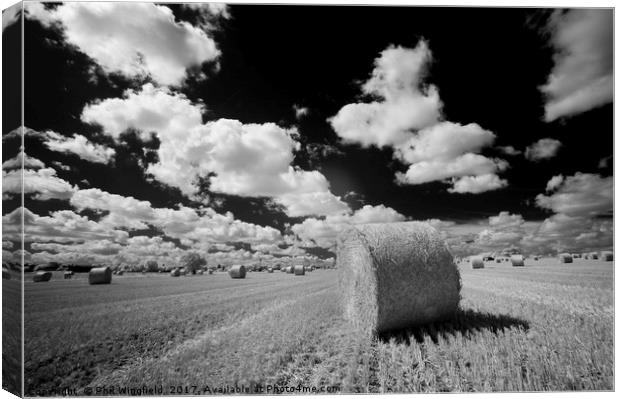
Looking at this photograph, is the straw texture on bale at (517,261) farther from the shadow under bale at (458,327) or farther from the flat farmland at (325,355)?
the shadow under bale at (458,327)

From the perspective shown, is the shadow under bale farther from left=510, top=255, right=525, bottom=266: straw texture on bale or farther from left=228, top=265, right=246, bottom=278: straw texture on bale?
left=228, top=265, right=246, bottom=278: straw texture on bale

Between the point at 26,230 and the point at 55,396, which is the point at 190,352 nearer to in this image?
the point at 55,396

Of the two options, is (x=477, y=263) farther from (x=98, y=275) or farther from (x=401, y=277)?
(x=98, y=275)

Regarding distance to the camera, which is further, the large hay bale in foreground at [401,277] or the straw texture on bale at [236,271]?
the straw texture on bale at [236,271]

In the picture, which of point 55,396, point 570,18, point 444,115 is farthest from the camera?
point 444,115

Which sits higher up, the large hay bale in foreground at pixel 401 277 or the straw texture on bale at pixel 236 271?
the large hay bale in foreground at pixel 401 277

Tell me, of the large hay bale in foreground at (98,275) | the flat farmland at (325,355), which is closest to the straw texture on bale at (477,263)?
the flat farmland at (325,355)

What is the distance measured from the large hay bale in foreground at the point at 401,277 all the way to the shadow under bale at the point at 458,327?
0.33 feet

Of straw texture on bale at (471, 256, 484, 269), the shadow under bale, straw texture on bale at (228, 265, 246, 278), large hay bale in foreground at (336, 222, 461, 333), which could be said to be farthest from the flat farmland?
straw texture on bale at (228, 265, 246, 278)

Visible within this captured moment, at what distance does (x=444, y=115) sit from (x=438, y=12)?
1.18 metres

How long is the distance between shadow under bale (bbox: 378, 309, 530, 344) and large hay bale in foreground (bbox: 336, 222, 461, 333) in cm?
10

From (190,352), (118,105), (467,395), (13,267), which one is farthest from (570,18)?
(13,267)

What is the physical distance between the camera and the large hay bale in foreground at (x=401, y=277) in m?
4.60

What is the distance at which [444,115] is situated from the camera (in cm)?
439
